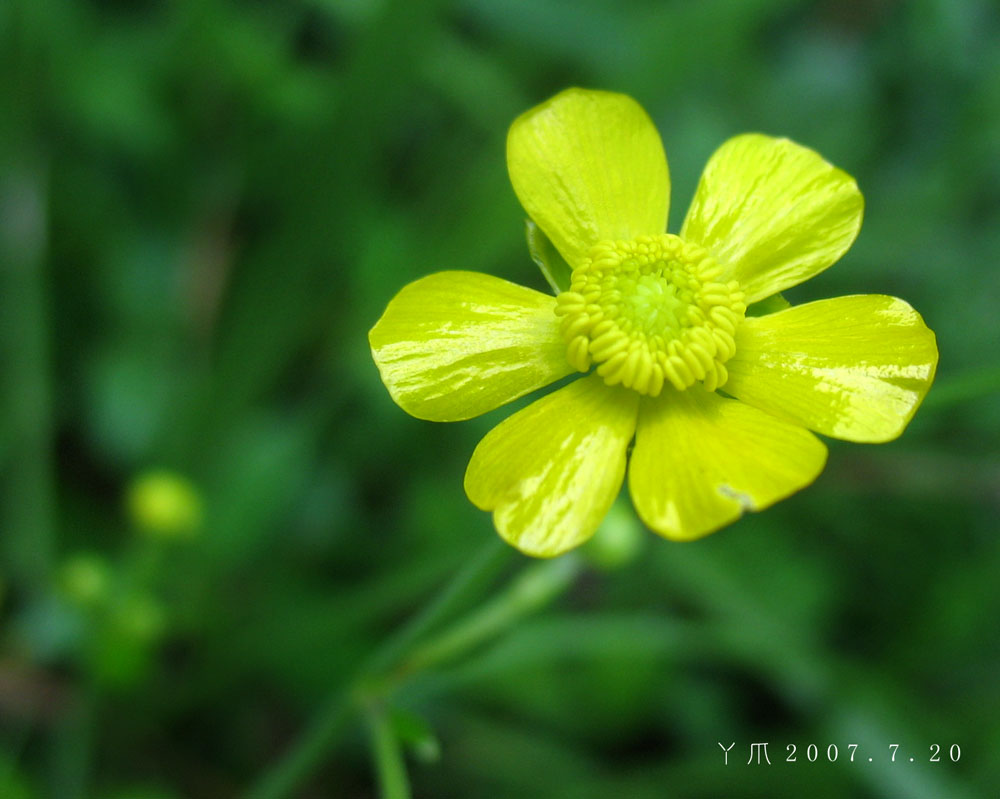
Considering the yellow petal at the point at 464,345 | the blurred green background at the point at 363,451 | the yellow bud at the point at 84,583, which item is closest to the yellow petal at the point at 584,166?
the yellow petal at the point at 464,345

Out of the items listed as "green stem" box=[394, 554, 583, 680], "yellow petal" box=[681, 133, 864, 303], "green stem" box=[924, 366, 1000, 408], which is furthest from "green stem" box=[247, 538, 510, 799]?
"green stem" box=[924, 366, 1000, 408]

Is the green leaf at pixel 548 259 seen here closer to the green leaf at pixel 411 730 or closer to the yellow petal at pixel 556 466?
the yellow petal at pixel 556 466

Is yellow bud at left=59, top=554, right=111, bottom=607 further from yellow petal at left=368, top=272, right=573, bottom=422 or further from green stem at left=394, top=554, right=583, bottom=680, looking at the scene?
yellow petal at left=368, top=272, right=573, bottom=422

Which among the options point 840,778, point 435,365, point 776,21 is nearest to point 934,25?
point 776,21

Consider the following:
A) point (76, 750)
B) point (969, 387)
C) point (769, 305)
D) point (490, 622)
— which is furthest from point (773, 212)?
point (76, 750)

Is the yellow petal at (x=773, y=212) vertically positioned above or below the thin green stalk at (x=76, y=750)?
above

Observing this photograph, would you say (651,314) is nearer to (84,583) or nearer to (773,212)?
(773,212)

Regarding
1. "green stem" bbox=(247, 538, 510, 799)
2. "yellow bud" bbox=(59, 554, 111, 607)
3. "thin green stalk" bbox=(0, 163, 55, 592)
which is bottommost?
"green stem" bbox=(247, 538, 510, 799)
